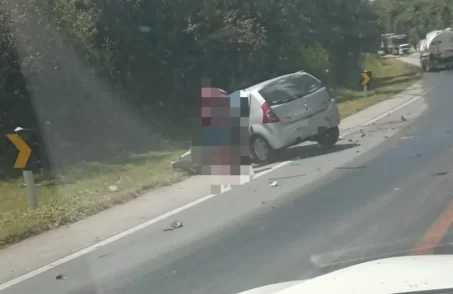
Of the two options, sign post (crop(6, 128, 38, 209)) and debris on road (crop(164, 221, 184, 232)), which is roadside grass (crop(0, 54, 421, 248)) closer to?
sign post (crop(6, 128, 38, 209))

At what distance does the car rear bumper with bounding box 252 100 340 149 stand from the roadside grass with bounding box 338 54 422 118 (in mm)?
7400

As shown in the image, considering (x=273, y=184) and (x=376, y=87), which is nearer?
(x=273, y=184)

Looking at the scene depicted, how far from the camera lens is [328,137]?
50.4 ft

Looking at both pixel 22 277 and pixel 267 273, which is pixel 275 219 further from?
pixel 22 277

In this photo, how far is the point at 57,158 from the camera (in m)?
17.1

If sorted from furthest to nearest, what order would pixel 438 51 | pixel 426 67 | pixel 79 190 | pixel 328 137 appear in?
pixel 426 67 → pixel 438 51 → pixel 328 137 → pixel 79 190

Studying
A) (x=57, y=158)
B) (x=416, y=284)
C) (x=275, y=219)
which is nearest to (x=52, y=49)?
(x=57, y=158)

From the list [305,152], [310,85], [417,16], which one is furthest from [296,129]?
[417,16]

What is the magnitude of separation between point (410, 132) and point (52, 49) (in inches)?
336

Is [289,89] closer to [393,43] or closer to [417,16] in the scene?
[393,43]

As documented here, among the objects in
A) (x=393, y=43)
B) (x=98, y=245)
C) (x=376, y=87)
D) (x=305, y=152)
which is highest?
(x=98, y=245)

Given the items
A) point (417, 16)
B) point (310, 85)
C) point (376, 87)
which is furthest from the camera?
point (417, 16)

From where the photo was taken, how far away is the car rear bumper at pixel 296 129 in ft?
47.2

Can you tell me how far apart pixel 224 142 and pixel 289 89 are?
240 cm
